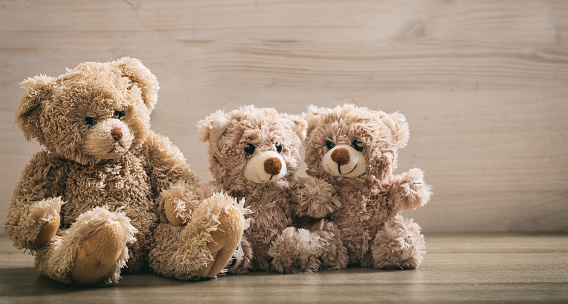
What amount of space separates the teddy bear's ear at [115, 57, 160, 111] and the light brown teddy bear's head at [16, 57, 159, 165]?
0.03 m

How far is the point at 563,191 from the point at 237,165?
1035mm

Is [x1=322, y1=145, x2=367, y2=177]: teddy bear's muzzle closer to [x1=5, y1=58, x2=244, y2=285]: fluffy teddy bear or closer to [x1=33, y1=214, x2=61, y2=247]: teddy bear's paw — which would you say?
[x1=5, y1=58, x2=244, y2=285]: fluffy teddy bear

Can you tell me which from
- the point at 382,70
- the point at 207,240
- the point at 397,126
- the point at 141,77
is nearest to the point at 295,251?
the point at 207,240

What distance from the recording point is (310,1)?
1.52 m

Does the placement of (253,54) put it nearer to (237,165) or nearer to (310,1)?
(310,1)

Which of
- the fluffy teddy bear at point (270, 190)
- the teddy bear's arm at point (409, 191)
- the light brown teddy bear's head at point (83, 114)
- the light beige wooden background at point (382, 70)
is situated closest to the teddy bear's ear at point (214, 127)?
the fluffy teddy bear at point (270, 190)

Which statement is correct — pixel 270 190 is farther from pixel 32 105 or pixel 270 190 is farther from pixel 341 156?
pixel 32 105

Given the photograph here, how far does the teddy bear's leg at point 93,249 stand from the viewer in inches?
32.4

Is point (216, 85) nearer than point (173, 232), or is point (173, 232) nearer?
point (173, 232)

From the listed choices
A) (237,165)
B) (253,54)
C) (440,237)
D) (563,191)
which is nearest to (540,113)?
(563,191)

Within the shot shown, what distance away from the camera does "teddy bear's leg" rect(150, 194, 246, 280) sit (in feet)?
2.89

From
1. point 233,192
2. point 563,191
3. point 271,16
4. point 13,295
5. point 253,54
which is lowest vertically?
point 13,295

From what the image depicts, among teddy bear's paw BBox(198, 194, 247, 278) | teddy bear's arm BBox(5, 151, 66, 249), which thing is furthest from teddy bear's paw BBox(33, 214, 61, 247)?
teddy bear's paw BBox(198, 194, 247, 278)

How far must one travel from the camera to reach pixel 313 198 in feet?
3.36
